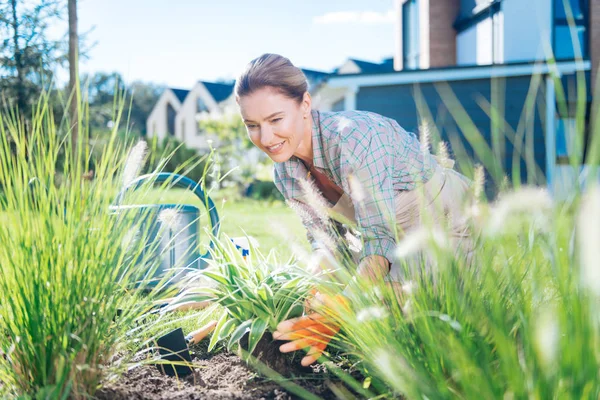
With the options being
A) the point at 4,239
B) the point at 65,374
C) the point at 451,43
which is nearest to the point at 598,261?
the point at 65,374

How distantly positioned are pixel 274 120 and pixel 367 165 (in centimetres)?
42

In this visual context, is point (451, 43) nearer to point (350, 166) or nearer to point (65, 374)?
point (350, 166)

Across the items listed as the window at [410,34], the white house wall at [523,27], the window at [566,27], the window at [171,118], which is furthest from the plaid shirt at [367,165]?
the window at [171,118]

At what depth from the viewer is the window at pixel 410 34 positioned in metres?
17.2

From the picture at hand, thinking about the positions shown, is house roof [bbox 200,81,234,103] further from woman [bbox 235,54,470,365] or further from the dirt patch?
the dirt patch

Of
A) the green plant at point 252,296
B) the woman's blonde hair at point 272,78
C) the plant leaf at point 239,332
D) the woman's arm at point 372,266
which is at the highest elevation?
the woman's blonde hair at point 272,78

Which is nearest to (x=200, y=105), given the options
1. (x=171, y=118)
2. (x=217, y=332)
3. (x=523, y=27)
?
(x=171, y=118)

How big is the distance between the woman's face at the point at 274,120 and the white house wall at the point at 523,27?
36.2ft

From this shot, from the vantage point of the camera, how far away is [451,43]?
51.6 ft

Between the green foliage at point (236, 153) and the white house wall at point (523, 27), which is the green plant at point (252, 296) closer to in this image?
the white house wall at point (523, 27)

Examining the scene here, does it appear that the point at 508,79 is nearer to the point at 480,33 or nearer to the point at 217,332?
the point at 480,33

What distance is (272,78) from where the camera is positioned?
92.0 inches

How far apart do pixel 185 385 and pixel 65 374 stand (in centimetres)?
51

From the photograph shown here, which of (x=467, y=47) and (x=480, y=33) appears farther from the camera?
(x=467, y=47)
